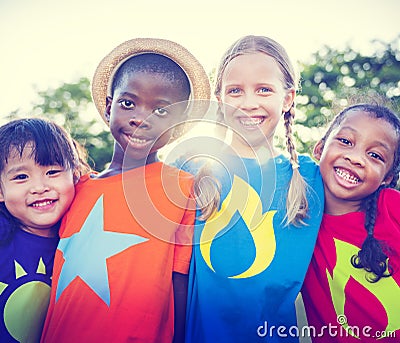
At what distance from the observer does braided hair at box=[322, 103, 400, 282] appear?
194 cm

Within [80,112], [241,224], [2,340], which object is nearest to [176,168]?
[241,224]

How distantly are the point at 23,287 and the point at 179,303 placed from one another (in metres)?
0.72

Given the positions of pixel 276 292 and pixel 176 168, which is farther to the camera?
pixel 176 168

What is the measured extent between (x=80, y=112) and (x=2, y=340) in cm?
1517

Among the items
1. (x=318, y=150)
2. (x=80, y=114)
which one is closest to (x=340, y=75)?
(x=80, y=114)

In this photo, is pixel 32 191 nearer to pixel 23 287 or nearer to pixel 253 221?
pixel 23 287

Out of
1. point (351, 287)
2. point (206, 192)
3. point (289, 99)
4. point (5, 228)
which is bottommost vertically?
point (351, 287)

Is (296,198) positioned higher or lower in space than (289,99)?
lower

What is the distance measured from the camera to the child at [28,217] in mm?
1990

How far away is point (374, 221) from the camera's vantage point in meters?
2.01

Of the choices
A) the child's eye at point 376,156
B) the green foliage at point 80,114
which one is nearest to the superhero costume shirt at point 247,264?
the child's eye at point 376,156

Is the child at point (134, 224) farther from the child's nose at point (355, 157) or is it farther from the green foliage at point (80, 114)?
the green foliage at point (80, 114)

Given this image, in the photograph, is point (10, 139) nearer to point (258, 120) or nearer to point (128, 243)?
point (128, 243)

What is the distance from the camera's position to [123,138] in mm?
2139
